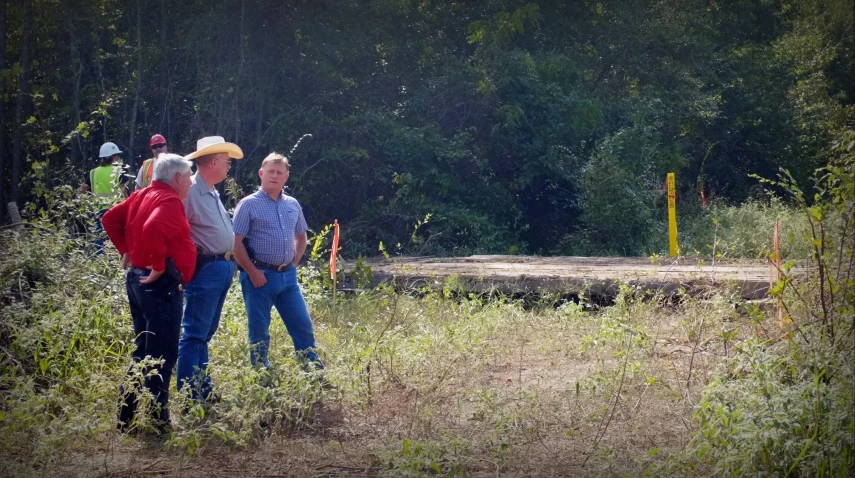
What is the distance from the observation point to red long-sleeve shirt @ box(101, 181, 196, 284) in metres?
5.71

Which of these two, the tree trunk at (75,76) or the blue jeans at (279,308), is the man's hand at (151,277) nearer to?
the blue jeans at (279,308)

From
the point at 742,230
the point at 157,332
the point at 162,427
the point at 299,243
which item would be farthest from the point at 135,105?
the point at 162,427

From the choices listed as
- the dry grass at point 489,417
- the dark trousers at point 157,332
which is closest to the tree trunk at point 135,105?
the dry grass at point 489,417

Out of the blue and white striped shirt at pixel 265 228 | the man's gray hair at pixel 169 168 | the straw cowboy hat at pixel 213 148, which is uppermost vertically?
the straw cowboy hat at pixel 213 148

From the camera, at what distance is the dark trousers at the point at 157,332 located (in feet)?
19.3

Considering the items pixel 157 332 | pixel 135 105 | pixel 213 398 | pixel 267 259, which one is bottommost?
pixel 213 398

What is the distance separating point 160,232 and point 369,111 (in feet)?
42.3

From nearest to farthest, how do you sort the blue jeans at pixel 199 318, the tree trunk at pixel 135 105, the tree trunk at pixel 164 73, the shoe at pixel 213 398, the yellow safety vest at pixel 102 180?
1. the shoe at pixel 213 398
2. the blue jeans at pixel 199 318
3. the yellow safety vest at pixel 102 180
4. the tree trunk at pixel 135 105
5. the tree trunk at pixel 164 73

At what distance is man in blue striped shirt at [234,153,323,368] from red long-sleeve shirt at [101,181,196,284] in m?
0.63

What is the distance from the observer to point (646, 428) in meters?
5.69

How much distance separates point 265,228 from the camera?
6.52 metres

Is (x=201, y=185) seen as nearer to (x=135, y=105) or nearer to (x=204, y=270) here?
(x=204, y=270)

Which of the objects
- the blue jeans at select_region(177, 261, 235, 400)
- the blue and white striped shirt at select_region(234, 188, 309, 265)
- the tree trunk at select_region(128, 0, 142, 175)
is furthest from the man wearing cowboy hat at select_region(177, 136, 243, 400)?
the tree trunk at select_region(128, 0, 142, 175)

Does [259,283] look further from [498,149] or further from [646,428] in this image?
[498,149]
